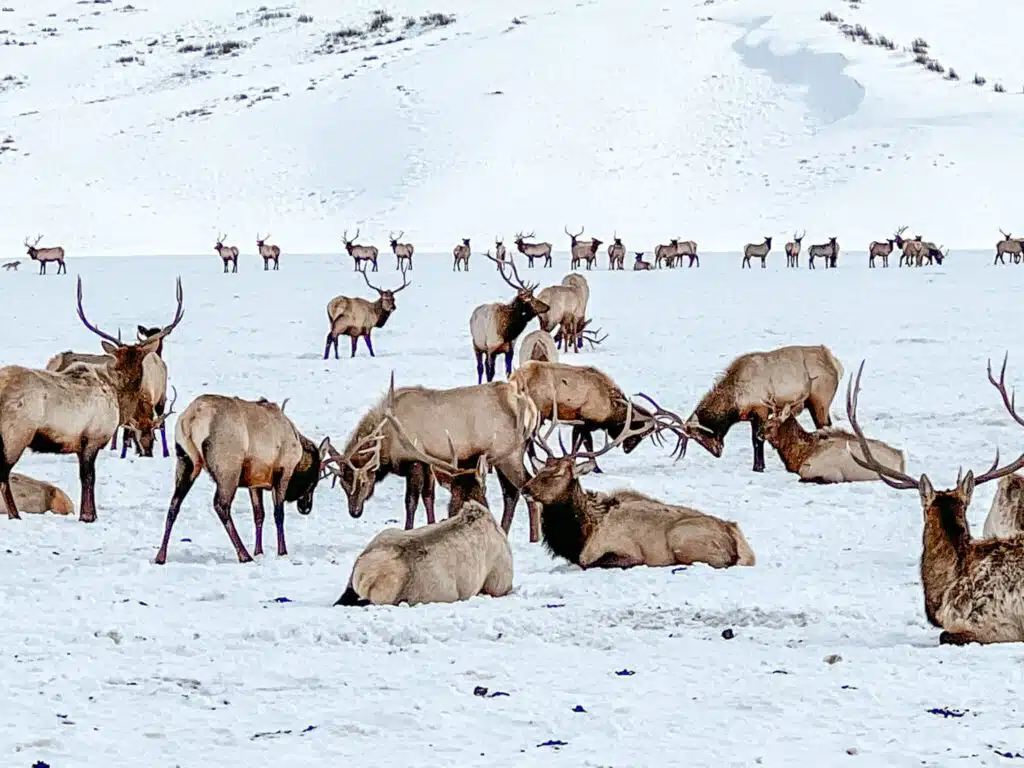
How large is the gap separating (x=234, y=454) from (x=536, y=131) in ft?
215

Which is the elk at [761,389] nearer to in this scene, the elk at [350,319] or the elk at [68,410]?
the elk at [68,410]

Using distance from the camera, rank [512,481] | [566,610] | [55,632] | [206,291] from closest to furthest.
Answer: [55,632] < [566,610] < [512,481] < [206,291]

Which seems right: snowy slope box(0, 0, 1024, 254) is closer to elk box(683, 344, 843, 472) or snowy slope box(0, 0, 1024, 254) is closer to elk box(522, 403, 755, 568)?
elk box(683, 344, 843, 472)

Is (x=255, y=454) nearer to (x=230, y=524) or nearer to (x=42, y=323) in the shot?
(x=230, y=524)

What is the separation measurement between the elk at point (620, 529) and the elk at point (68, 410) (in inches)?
149

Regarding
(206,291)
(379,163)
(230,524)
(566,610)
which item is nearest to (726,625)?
(566,610)

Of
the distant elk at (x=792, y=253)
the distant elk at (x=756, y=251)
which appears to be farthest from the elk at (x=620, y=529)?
the distant elk at (x=792, y=253)

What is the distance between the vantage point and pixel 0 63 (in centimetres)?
9294

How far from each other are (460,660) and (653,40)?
8004 cm

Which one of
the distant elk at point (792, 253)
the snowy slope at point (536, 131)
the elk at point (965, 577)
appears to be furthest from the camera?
the snowy slope at point (536, 131)

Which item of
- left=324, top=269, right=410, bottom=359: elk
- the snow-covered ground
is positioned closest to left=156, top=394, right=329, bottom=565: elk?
the snow-covered ground

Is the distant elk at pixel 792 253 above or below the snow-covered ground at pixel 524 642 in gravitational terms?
above

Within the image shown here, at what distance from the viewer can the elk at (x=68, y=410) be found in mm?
11055

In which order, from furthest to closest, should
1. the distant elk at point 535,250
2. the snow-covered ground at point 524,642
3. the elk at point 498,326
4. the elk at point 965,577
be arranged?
1. the distant elk at point 535,250
2. the elk at point 498,326
3. the elk at point 965,577
4. the snow-covered ground at point 524,642
